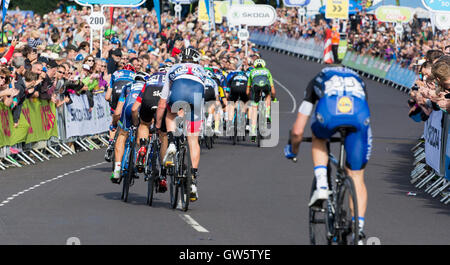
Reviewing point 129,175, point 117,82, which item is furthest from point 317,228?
point 117,82

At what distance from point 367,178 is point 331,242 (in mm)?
9870

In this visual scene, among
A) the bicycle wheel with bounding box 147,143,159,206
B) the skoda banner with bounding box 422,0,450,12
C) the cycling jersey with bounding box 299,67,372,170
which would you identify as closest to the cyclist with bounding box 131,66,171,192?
the bicycle wheel with bounding box 147,143,159,206

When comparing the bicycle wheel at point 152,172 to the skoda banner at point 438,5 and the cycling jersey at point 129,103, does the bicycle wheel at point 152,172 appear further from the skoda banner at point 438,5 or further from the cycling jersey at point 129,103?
the skoda banner at point 438,5

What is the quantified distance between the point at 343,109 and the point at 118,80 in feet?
30.6

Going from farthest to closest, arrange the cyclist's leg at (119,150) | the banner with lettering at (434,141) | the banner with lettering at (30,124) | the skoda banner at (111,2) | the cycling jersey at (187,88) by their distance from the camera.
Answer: the skoda banner at (111,2) < the banner with lettering at (30,124) < the banner with lettering at (434,141) < the cyclist's leg at (119,150) < the cycling jersey at (187,88)

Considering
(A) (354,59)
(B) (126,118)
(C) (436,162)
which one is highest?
(B) (126,118)

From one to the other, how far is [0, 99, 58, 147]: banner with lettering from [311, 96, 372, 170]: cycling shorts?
431 inches

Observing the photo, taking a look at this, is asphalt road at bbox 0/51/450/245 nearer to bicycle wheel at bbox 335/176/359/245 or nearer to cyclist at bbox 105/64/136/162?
cyclist at bbox 105/64/136/162

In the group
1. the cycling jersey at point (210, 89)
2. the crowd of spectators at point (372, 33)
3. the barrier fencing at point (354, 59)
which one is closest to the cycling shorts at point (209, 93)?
the cycling jersey at point (210, 89)

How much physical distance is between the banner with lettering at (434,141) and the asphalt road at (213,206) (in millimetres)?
586

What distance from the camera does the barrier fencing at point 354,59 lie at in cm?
4981

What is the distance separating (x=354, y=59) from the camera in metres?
60.2

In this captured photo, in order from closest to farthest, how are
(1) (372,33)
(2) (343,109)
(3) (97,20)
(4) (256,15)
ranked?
(2) (343,109)
(3) (97,20)
(4) (256,15)
(1) (372,33)

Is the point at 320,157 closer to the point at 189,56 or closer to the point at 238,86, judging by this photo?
the point at 189,56
